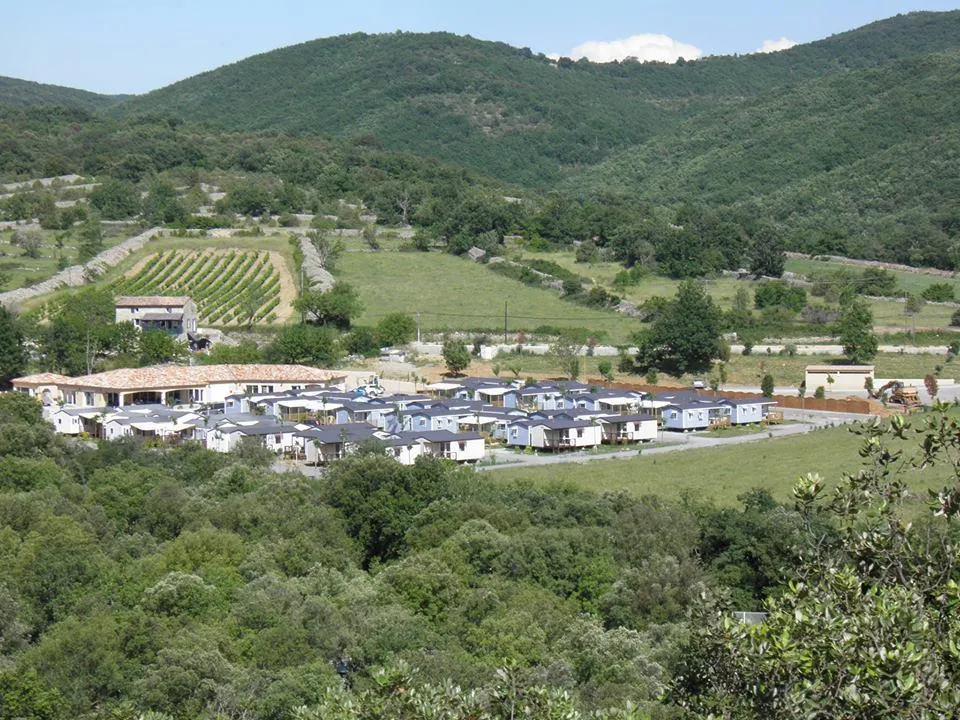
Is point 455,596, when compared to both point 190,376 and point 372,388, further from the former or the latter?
point 190,376

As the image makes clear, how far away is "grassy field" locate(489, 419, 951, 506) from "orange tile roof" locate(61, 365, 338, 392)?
11.5 m

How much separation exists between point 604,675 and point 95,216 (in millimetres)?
56407

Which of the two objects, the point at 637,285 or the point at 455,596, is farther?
the point at 637,285

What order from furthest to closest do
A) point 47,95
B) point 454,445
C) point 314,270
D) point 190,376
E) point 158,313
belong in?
point 47,95 → point 314,270 → point 158,313 → point 190,376 → point 454,445

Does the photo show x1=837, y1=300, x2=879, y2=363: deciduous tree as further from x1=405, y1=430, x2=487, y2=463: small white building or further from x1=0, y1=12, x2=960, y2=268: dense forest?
x1=0, y1=12, x2=960, y2=268: dense forest

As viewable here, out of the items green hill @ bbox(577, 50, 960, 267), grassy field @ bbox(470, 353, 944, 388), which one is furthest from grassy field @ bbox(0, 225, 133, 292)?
green hill @ bbox(577, 50, 960, 267)

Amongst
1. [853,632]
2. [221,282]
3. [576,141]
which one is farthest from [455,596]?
[576,141]

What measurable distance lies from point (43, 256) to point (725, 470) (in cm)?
3755

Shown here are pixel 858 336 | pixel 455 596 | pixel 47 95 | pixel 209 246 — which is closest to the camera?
pixel 455 596

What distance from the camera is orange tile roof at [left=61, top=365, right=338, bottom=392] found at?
35250mm

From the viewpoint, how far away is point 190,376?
36656mm

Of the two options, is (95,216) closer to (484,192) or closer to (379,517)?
(484,192)

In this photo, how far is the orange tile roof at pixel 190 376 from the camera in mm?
35250

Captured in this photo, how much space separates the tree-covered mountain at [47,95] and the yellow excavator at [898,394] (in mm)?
145608
